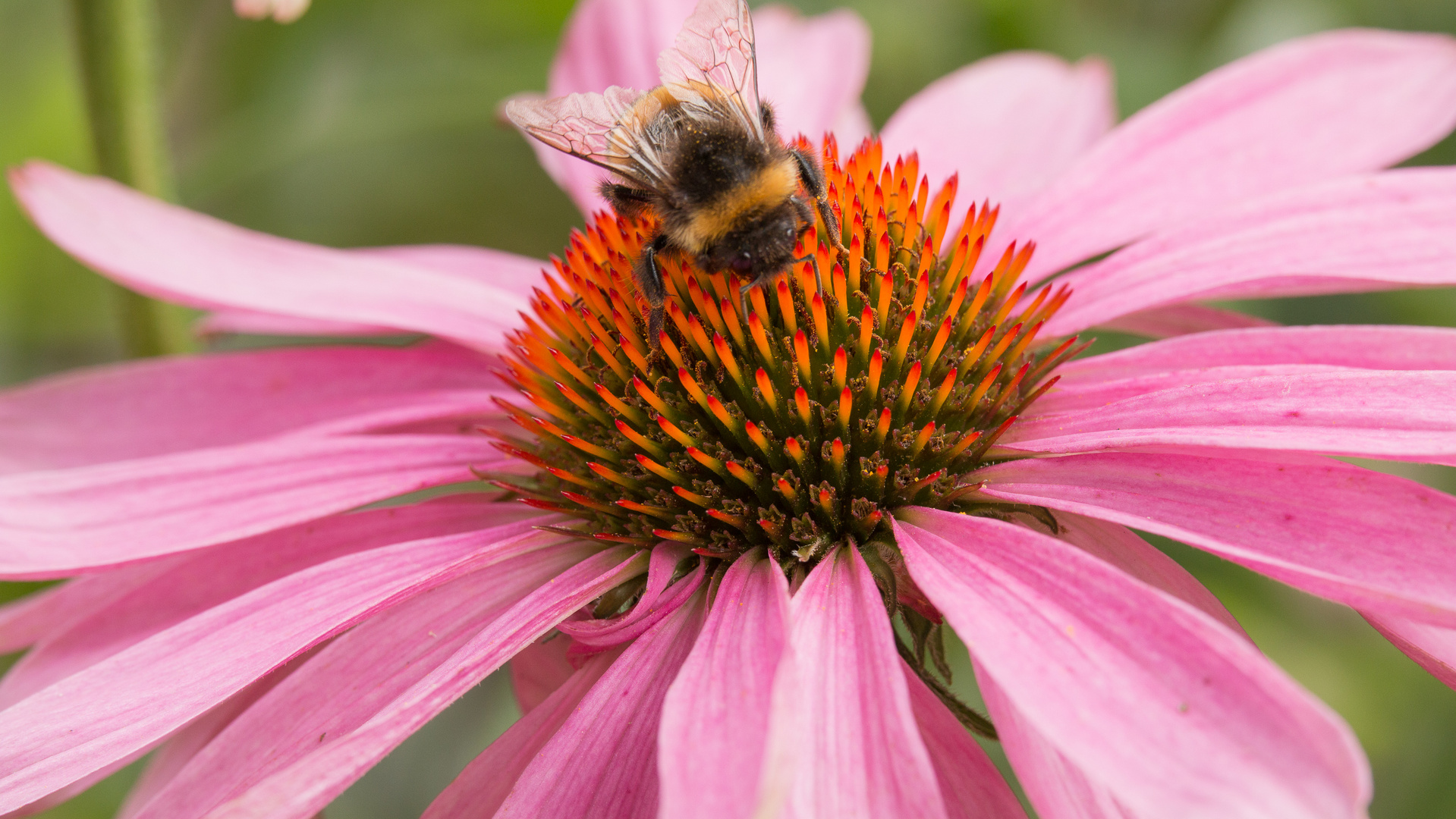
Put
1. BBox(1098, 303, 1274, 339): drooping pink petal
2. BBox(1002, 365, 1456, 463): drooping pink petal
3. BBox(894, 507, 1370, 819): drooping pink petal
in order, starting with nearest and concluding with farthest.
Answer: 1. BBox(894, 507, 1370, 819): drooping pink petal
2. BBox(1002, 365, 1456, 463): drooping pink petal
3. BBox(1098, 303, 1274, 339): drooping pink petal

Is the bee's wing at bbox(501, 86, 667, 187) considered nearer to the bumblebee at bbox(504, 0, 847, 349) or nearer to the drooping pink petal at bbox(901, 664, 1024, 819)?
the bumblebee at bbox(504, 0, 847, 349)

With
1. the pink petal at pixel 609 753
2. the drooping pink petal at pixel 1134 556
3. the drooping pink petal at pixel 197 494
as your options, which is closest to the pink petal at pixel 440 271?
the drooping pink petal at pixel 197 494

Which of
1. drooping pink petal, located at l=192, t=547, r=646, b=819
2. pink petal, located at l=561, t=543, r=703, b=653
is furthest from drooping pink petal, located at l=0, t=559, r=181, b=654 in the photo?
pink petal, located at l=561, t=543, r=703, b=653

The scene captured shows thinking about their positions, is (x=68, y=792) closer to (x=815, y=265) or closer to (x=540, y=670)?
(x=540, y=670)

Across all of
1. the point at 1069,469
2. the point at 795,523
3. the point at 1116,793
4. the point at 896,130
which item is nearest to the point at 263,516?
the point at 795,523

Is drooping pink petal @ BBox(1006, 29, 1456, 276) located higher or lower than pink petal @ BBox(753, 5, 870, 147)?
lower

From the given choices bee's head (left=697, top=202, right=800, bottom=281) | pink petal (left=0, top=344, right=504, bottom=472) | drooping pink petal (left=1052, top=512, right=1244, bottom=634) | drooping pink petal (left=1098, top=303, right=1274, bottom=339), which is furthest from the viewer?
pink petal (left=0, top=344, right=504, bottom=472)

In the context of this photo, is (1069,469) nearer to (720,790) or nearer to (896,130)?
(720,790)
